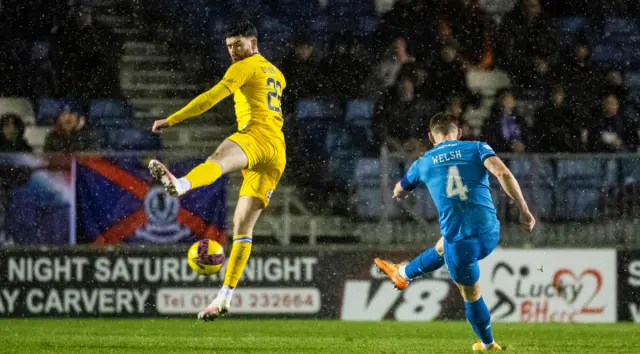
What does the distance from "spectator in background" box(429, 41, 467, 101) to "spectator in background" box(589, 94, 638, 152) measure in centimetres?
170

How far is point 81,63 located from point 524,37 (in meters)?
5.73

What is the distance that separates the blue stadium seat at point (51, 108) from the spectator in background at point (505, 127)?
5.27 metres

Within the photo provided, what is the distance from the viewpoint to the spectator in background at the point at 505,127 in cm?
1397

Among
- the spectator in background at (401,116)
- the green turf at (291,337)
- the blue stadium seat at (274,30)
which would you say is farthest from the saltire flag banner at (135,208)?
the blue stadium seat at (274,30)

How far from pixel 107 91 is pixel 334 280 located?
16.1ft

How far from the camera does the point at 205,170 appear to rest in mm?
8531

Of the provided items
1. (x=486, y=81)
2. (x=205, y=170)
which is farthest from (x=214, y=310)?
(x=486, y=81)

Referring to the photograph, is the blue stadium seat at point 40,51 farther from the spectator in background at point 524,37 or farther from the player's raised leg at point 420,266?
the player's raised leg at point 420,266

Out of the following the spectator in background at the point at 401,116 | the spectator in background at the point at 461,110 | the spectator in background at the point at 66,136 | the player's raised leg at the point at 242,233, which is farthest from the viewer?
the spectator in background at the point at 401,116

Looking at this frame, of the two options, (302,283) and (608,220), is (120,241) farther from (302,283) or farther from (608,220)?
(608,220)

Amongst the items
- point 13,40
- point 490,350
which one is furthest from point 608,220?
point 13,40

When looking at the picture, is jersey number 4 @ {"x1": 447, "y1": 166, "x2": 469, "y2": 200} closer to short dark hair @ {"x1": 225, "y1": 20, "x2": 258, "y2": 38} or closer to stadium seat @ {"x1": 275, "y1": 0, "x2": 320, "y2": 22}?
short dark hair @ {"x1": 225, "y1": 20, "x2": 258, "y2": 38}

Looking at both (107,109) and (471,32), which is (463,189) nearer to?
(471,32)

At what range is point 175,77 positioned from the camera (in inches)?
653
